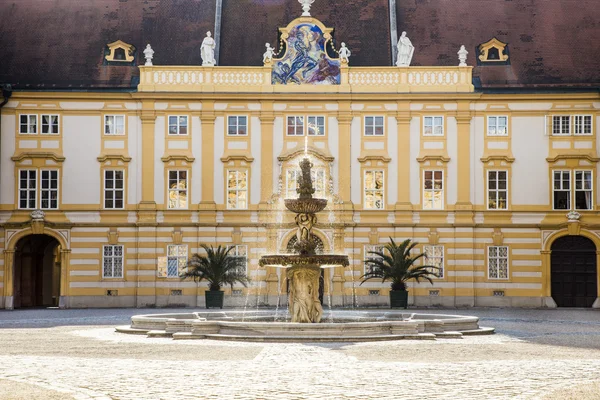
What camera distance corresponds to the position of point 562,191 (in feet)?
164

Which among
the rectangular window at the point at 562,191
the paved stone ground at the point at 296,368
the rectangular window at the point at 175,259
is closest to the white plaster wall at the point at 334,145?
the rectangular window at the point at 175,259

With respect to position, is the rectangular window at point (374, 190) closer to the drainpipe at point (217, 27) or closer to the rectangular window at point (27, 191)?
the drainpipe at point (217, 27)

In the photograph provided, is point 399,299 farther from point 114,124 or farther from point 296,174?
point 114,124

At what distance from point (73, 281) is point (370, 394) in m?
37.2

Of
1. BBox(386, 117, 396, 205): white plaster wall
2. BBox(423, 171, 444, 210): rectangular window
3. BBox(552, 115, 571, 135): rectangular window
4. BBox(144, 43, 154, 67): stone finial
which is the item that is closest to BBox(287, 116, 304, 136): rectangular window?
BBox(386, 117, 396, 205): white plaster wall

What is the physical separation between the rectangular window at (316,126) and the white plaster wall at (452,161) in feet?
18.5

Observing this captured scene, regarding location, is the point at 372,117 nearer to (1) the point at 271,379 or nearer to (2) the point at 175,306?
(2) the point at 175,306

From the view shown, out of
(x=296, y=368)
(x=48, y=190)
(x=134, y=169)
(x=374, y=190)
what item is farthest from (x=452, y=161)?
(x=296, y=368)

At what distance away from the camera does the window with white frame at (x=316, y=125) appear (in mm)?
50750

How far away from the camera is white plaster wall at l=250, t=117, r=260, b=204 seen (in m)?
50.3

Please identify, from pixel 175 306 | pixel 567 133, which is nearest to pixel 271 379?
pixel 175 306

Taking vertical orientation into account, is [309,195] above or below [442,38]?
below

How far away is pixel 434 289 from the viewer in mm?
49625

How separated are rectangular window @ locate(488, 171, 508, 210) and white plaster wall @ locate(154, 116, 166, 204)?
48.0 feet
